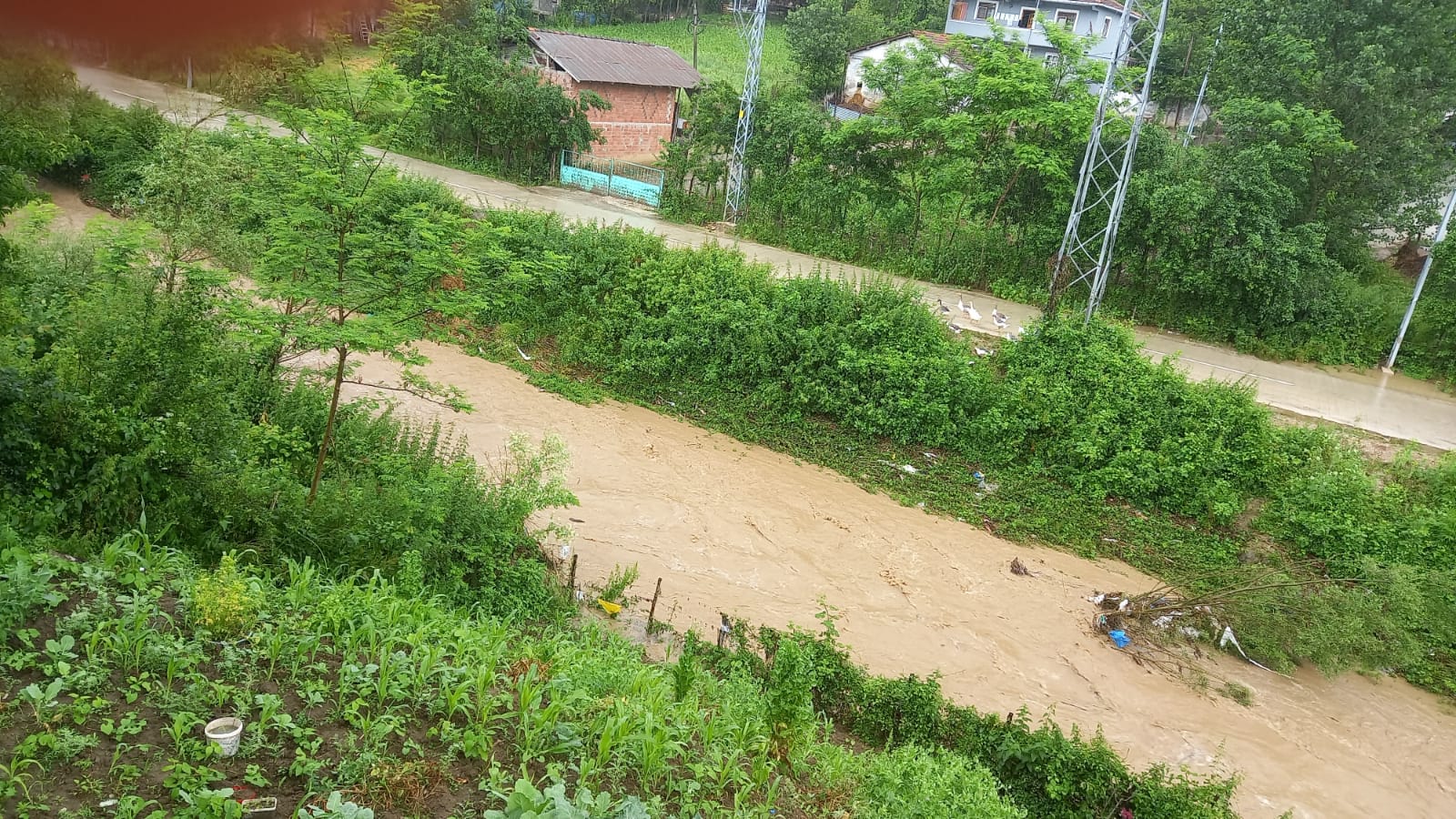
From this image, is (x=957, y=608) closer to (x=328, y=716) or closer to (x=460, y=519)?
(x=460, y=519)

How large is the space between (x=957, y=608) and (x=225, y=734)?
876 cm

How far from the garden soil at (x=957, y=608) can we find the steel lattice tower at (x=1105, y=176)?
5294 millimetres

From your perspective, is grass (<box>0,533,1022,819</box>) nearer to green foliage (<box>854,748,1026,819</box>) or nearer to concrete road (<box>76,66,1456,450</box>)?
green foliage (<box>854,748,1026,819</box>)

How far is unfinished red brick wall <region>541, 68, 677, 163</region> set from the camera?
2625cm

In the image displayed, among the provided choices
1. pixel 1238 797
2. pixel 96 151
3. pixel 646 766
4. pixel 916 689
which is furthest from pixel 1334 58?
pixel 96 151

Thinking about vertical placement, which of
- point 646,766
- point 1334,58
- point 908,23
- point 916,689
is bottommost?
point 916,689

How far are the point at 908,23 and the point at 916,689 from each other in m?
34.0

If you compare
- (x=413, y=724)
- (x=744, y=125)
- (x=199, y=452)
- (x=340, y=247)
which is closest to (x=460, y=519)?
(x=199, y=452)

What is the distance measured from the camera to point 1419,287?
50.8ft

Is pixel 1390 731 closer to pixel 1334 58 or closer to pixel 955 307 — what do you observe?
pixel 955 307

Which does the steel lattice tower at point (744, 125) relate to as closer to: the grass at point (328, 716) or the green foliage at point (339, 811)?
the grass at point (328, 716)

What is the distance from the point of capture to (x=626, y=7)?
4231 cm

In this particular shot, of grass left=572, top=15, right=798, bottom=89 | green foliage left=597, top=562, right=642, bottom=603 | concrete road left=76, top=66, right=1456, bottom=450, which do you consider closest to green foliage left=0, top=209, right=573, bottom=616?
green foliage left=597, top=562, right=642, bottom=603

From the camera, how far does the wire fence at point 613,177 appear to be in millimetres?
23141
